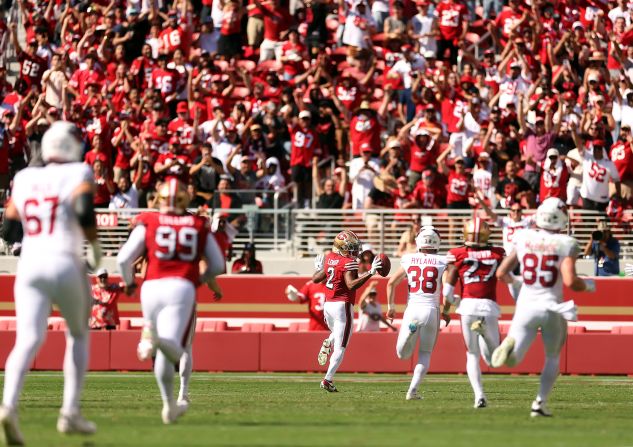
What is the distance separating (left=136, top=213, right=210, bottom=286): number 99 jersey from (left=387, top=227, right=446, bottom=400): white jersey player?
4.51m

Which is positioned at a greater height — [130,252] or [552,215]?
[552,215]

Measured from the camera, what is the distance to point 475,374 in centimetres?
1422

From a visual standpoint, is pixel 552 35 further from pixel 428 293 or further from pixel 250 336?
Result: pixel 428 293

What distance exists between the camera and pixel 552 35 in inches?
1053

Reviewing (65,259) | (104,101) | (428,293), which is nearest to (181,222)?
(65,259)

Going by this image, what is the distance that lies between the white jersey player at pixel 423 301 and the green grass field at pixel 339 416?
53 centimetres

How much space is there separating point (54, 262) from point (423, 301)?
6493 millimetres

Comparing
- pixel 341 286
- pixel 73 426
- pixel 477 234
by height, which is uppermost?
pixel 477 234

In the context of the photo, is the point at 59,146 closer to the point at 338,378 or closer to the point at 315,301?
the point at 338,378

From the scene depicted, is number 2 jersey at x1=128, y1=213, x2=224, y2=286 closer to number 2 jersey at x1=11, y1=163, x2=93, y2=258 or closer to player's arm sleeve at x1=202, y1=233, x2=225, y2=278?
player's arm sleeve at x1=202, y1=233, x2=225, y2=278

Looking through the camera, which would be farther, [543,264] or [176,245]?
[543,264]

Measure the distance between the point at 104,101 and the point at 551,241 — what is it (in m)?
16.3

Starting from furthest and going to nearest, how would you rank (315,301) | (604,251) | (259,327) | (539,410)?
(259,327) < (604,251) < (315,301) < (539,410)

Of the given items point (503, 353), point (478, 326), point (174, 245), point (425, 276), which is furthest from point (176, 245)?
point (425, 276)
